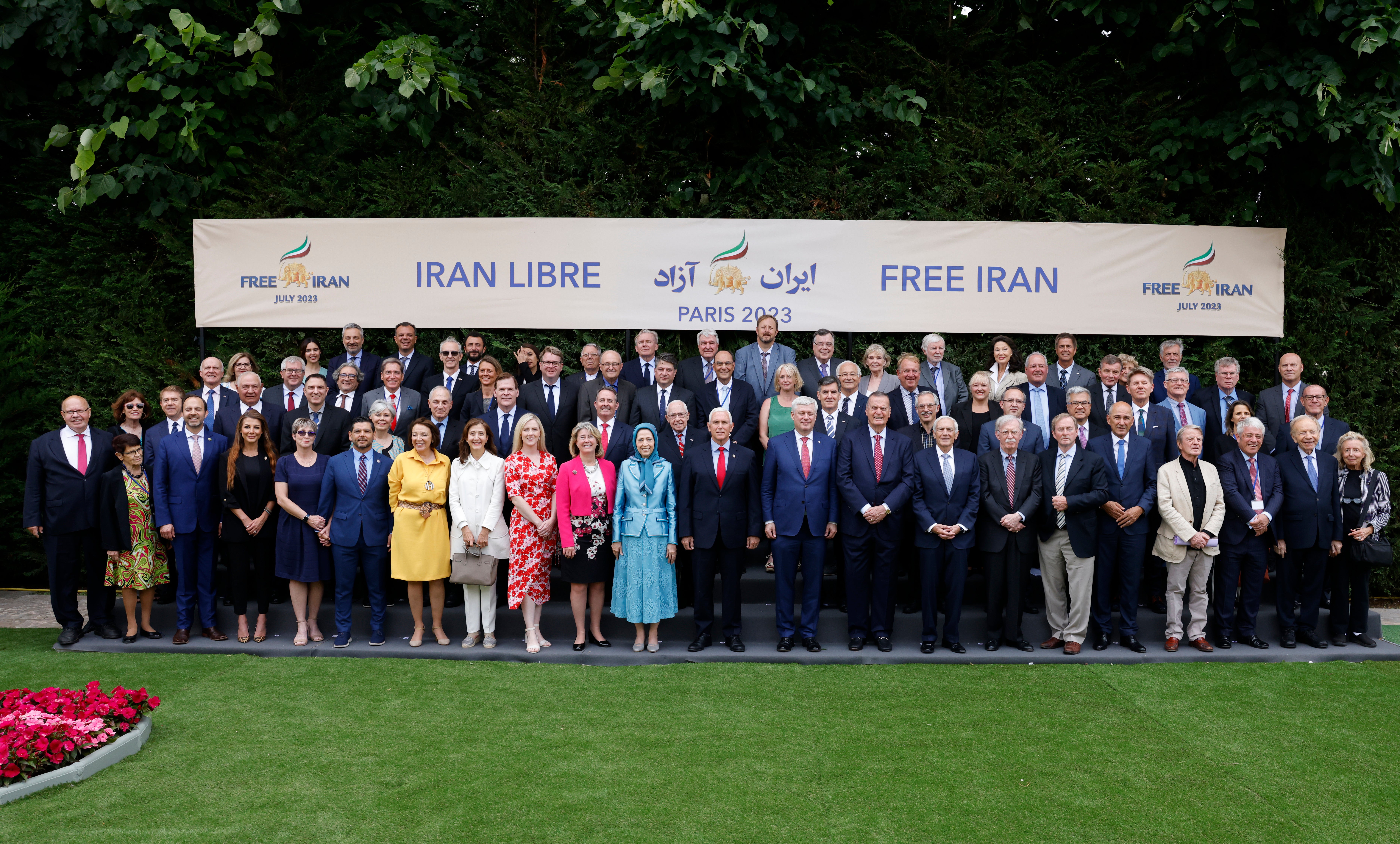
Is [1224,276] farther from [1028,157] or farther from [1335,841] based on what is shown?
[1335,841]

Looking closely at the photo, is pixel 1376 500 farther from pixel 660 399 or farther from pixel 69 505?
pixel 69 505

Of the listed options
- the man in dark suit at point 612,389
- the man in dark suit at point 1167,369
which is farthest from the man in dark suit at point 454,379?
the man in dark suit at point 1167,369

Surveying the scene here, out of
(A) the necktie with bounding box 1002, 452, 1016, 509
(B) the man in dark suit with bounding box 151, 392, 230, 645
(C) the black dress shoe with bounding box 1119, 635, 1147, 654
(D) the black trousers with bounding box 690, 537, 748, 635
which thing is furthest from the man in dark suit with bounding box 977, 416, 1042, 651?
(B) the man in dark suit with bounding box 151, 392, 230, 645

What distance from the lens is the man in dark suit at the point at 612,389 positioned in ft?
21.7

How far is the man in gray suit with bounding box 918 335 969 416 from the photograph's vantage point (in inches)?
273

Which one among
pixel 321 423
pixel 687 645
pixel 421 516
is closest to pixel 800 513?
pixel 687 645

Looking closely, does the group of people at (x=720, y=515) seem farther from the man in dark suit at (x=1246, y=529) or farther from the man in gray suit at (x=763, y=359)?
the man in gray suit at (x=763, y=359)

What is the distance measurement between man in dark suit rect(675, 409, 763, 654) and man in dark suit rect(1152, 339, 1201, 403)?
3448 mm

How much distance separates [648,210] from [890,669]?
464cm

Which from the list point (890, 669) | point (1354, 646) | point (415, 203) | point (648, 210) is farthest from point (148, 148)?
point (1354, 646)

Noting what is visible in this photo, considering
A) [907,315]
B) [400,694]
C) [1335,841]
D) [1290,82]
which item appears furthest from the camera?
[907,315]

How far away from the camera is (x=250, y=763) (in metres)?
4.19

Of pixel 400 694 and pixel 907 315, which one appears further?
pixel 907 315

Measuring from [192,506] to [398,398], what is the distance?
5.12ft
